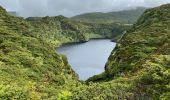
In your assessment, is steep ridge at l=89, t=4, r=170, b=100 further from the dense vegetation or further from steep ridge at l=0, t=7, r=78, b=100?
steep ridge at l=0, t=7, r=78, b=100

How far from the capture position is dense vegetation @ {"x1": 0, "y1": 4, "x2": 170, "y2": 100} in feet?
106

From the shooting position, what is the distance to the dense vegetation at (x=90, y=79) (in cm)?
3228

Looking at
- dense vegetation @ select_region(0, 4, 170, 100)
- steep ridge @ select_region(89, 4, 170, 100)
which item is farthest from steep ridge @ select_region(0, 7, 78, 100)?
steep ridge @ select_region(89, 4, 170, 100)

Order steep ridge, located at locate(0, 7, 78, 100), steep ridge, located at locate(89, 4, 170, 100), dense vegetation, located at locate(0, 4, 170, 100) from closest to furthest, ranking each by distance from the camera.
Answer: dense vegetation, located at locate(0, 4, 170, 100) < steep ridge, located at locate(89, 4, 170, 100) < steep ridge, located at locate(0, 7, 78, 100)

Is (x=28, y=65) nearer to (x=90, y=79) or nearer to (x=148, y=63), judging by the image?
(x=90, y=79)

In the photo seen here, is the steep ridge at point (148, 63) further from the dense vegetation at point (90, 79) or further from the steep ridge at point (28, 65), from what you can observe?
the steep ridge at point (28, 65)

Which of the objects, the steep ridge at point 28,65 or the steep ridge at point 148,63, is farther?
the steep ridge at point 28,65

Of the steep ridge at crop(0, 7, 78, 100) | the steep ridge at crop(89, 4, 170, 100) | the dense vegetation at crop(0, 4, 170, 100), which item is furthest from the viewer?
the steep ridge at crop(0, 7, 78, 100)

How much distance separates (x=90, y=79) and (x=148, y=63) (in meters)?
53.3

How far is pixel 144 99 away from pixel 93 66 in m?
118

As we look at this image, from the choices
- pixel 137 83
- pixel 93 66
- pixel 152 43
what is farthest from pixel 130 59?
pixel 93 66

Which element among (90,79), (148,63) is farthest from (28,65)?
(148,63)

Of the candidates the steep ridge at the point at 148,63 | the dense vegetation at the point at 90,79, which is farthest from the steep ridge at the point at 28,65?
the steep ridge at the point at 148,63

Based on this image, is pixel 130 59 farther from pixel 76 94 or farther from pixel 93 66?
pixel 93 66
